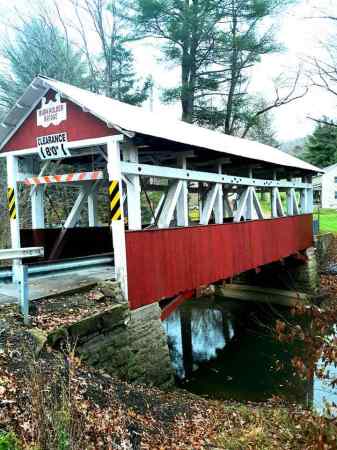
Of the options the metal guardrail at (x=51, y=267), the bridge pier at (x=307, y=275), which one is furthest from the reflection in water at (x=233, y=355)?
the metal guardrail at (x=51, y=267)

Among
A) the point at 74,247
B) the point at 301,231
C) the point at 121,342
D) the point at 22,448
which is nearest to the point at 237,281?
the point at 301,231

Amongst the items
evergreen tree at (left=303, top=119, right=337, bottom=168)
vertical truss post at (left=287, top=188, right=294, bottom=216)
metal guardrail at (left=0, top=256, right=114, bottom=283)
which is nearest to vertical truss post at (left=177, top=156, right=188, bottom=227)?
metal guardrail at (left=0, top=256, right=114, bottom=283)

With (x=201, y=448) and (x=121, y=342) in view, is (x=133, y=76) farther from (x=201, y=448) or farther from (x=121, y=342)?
(x=201, y=448)

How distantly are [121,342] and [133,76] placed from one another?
754 inches

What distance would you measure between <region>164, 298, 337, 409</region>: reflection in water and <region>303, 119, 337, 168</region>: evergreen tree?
84.8 feet

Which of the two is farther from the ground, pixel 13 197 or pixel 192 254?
pixel 13 197

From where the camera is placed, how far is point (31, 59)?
1858 centimetres

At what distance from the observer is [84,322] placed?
5152 millimetres

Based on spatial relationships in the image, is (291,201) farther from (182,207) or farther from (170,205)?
(170,205)

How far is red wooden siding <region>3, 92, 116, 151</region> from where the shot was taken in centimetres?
668

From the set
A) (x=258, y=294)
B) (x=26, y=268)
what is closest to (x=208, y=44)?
(x=258, y=294)

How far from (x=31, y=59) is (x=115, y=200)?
15.2 m

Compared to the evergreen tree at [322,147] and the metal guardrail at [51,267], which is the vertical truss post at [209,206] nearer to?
the metal guardrail at [51,267]

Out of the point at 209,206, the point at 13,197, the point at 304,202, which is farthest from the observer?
the point at 304,202
